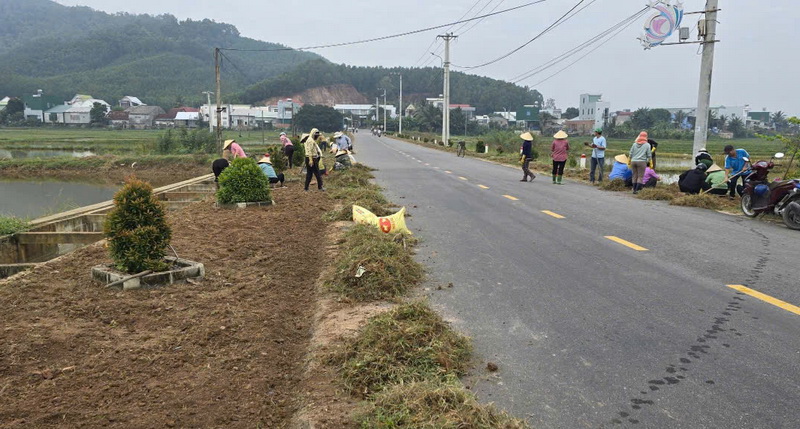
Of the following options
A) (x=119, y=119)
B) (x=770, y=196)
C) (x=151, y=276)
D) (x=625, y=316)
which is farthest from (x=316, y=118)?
(x=625, y=316)

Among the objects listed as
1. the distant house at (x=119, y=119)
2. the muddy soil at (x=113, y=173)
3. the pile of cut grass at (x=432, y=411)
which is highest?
the distant house at (x=119, y=119)

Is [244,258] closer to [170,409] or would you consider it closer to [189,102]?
[170,409]

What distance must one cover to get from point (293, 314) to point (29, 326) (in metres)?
A: 2.24

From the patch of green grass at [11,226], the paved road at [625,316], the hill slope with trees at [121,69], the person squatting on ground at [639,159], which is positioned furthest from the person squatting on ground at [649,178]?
the hill slope with trees at [121,69]

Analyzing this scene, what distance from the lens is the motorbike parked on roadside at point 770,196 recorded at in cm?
994

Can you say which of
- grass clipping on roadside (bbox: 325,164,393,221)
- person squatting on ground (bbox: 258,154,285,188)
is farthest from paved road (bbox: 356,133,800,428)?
person squatting on ground (bbox: 258,154,285,188)

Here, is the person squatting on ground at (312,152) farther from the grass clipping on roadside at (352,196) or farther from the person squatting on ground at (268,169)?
the person squatting on ground at (268,169)

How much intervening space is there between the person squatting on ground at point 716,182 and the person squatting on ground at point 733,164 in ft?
0.43

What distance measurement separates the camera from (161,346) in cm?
451

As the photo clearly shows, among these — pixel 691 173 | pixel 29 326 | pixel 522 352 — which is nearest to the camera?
pixel 522 352

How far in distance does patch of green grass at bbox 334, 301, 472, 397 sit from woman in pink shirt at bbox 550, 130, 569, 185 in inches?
519

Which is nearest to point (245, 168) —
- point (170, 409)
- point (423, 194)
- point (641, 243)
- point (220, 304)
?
point (423, 194)

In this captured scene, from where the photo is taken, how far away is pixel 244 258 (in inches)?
298

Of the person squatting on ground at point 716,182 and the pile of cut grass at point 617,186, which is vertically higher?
the person squatting on ground at point 716,182
